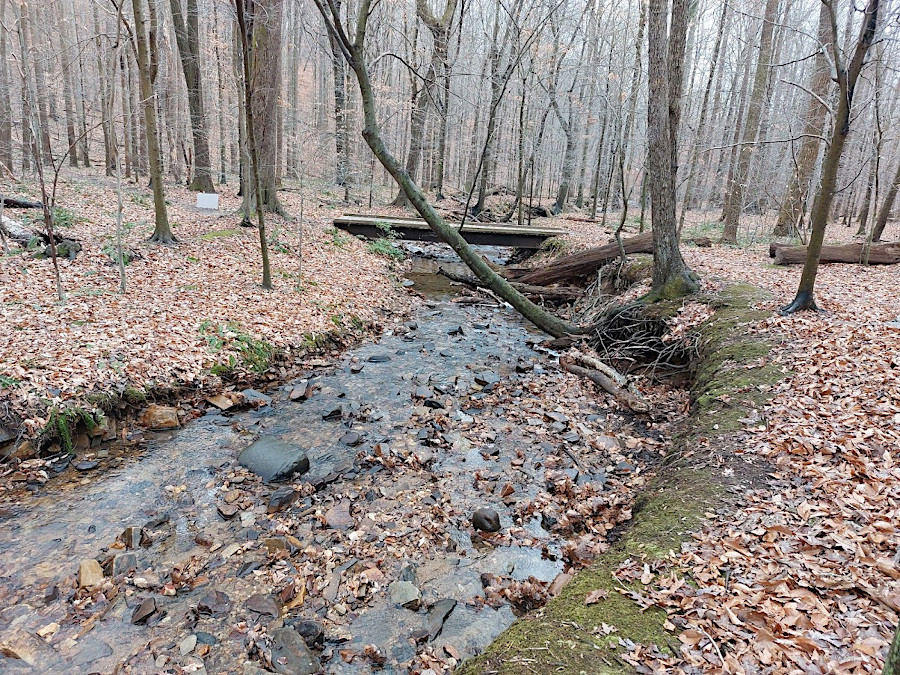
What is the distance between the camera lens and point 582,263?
460 inches

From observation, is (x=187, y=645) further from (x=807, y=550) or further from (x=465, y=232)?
(x=465, y=232)

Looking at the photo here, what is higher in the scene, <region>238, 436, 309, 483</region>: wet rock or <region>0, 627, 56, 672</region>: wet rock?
<region>238, 436, 309, 483</region>: wet rock

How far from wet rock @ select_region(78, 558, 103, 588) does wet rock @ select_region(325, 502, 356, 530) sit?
1689 mm

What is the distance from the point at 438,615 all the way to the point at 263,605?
1.26 metres

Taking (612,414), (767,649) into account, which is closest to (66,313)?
(612,414)

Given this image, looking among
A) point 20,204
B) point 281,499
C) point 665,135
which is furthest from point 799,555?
point 20,204

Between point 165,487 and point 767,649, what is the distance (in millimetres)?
4832

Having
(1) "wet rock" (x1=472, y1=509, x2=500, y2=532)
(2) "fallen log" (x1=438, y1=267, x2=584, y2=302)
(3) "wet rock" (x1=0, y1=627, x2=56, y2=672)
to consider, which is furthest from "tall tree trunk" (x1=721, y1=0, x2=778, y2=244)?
(3) "wet rock" (x1=0, y1=627, x2=56, y2=672)

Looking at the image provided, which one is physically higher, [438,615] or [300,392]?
[300,392]

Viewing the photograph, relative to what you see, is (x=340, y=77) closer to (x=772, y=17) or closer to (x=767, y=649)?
(x=772, y=17)

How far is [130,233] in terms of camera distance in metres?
10.3

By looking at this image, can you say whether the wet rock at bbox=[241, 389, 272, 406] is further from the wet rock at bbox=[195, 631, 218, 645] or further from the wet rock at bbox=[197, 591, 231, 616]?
the wet rock at bbox=[195, 631, 218, 645]

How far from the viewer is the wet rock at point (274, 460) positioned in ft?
16.3

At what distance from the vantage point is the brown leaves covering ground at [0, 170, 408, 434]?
17.1 ft
